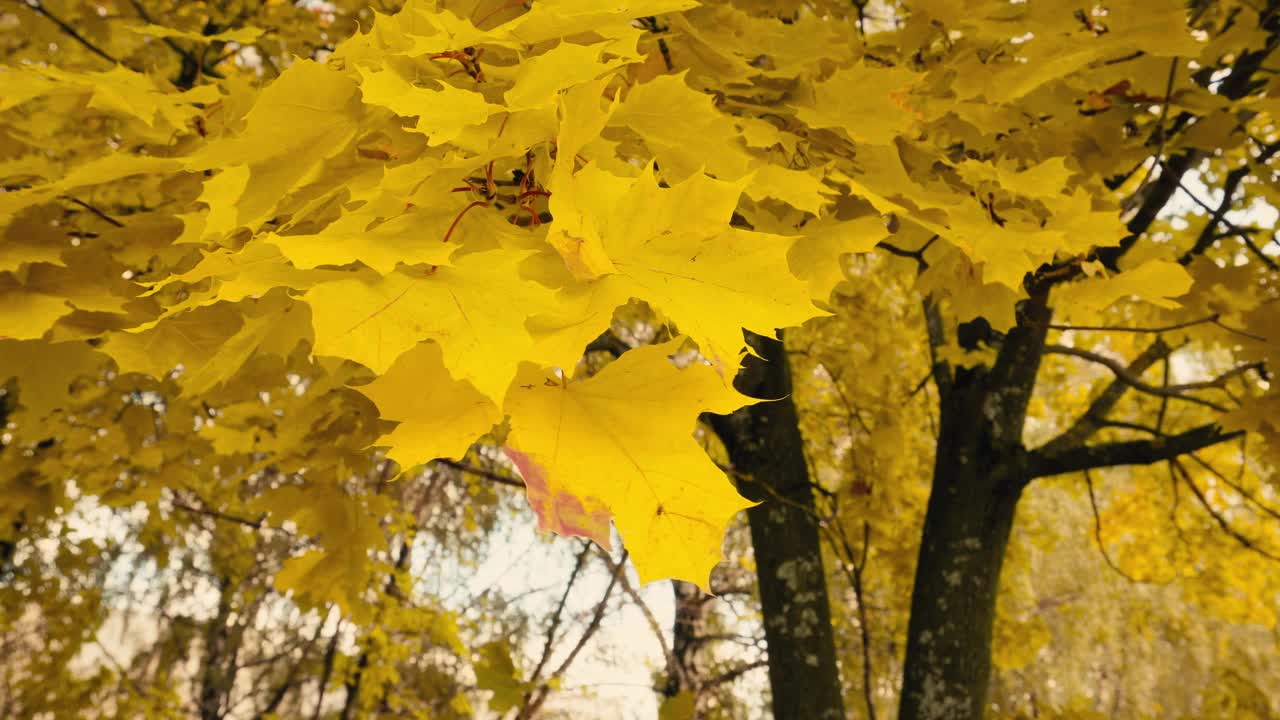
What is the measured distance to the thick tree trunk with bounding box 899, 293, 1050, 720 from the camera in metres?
2.35

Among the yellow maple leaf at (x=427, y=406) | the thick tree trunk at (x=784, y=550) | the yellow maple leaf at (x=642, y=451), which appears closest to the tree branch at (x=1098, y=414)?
the thick tree trunk at (x=784, y=550)

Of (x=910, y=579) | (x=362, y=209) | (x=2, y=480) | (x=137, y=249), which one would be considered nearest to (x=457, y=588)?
(x=910, y=579)

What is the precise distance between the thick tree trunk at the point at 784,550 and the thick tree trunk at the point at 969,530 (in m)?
0.31

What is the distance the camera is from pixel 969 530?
250 centimetres

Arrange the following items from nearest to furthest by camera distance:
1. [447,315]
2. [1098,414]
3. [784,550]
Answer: [447,315] → [784,550] → [1098,414]

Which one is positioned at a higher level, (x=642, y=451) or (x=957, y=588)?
(x=957, y=588)

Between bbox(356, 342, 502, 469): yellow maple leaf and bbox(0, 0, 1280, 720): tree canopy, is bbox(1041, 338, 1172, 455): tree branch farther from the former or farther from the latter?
bbox(356, 342, 502, 469): yellow maple leaf

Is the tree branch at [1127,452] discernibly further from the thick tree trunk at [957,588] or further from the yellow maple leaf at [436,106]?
the yellow maple leaf at [436,106]

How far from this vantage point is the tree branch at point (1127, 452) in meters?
2.30

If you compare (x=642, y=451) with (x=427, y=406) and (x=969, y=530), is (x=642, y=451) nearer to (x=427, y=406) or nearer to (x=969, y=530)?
(x=427, y=406)

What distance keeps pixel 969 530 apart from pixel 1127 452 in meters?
0.54

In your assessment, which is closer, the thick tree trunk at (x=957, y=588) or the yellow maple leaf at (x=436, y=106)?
the yellow maple leaf at (x=436, y=106)

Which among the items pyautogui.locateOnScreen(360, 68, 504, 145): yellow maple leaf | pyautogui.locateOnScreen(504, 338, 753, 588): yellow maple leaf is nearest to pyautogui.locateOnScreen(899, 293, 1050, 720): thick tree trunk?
pyautogui.locateOnScreen(504, 338, 753, 588): yellow maple leaf

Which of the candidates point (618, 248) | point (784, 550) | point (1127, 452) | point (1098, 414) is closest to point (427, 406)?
point (618, 248)
